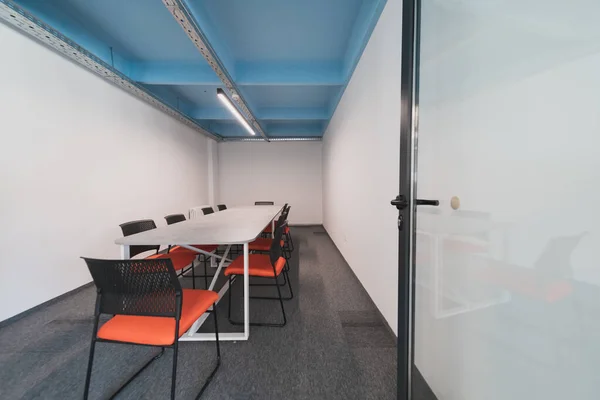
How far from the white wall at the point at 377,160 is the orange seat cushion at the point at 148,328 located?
1.42 metres

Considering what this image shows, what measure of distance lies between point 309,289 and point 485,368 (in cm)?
183

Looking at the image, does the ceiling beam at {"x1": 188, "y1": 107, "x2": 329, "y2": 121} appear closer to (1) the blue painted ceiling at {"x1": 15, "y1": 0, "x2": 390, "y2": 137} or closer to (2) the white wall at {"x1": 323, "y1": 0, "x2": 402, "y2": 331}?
(1) the blue painted ceiling at {"x1": 15, "y1": 0, "x2": 390, "y2": 137}

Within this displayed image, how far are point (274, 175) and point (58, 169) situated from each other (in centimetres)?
452

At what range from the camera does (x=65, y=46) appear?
2088mm

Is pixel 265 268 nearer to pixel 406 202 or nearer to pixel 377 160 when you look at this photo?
pixel 406 202

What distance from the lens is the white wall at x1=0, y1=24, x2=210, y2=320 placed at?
1.90 metres

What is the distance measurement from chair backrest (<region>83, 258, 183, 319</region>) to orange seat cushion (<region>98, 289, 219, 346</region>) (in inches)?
3.0

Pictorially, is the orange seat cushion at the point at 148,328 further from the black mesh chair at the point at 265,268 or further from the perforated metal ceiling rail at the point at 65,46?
the perforated metal ceiling rail at the point at 65,46

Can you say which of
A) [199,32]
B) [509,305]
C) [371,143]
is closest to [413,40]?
[371,143]

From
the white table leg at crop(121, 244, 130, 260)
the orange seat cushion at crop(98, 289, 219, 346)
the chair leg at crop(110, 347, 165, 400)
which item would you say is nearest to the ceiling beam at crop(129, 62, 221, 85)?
the white table leg at crop(121, 244, 130, 260)

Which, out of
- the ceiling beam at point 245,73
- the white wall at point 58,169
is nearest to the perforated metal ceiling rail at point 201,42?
the ceiling beam at point 245,73

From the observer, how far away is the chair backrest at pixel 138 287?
99 cm

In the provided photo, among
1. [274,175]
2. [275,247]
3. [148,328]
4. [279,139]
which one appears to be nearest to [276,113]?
[279,139]

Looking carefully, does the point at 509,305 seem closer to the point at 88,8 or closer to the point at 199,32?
the point at 199,32
